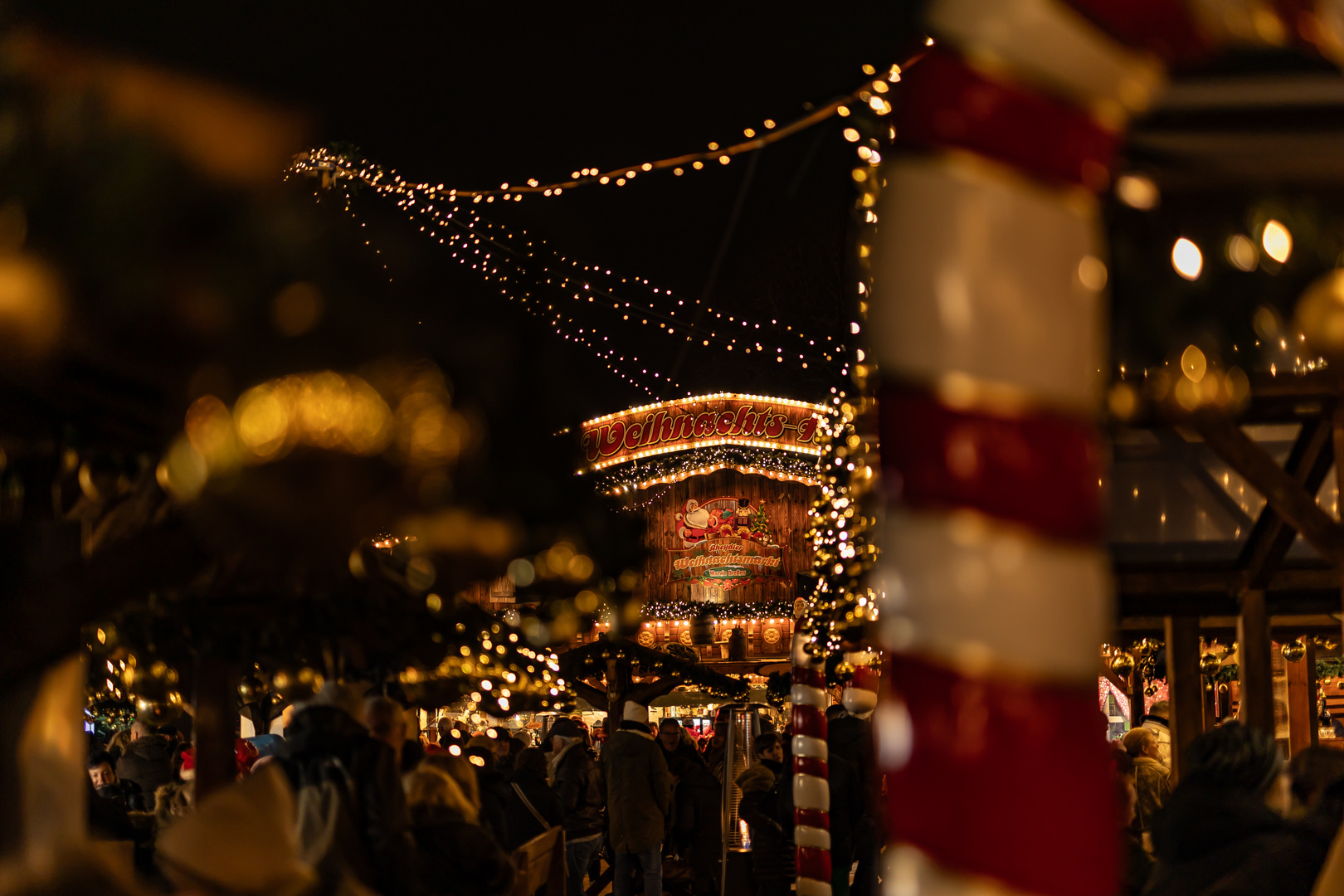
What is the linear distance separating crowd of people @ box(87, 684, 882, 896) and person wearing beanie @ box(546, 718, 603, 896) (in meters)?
0.02

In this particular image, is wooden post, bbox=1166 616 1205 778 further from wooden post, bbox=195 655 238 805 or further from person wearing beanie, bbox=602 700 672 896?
wooden post, bbox=195 655 238 805

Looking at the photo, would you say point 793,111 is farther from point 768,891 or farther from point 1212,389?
point 768,891

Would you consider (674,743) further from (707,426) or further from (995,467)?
(707,426)

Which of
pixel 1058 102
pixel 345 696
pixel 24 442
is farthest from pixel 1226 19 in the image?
pixel 345 696

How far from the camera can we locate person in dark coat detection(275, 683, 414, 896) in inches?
192

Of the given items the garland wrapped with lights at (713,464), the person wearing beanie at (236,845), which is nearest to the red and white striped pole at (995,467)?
the person wearing beanie at (236,845)

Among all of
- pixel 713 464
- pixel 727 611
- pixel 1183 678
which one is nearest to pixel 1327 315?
pixel 1183 678

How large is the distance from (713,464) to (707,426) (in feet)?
3.04

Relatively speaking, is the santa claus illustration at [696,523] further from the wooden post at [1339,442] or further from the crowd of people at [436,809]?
the wooden post at [1339,442]

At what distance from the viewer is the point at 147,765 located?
11.1 m

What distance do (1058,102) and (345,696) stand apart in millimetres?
4485

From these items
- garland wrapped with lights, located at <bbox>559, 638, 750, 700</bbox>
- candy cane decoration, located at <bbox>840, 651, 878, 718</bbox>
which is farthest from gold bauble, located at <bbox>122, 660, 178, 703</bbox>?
garland wrapped with lights, located at <bbox>559, 638, 750, 700</bbox>

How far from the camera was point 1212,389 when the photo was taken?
11.8ft

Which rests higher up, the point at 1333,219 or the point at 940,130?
the point at 1333,219
